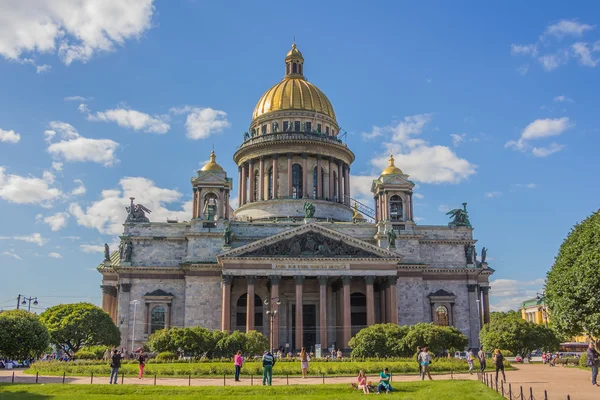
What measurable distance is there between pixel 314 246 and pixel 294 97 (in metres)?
27.0

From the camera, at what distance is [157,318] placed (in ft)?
223

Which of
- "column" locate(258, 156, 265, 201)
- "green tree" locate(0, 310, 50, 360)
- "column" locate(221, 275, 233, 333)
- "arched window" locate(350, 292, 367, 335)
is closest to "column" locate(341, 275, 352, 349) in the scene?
"arched window" locate(350, 292, 367, 335)

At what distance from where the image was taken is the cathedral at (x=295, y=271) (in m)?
63.9

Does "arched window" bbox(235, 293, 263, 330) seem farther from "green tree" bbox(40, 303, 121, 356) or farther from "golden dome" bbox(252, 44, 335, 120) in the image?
"golden dome" bbox(252, 44, 335, 120)

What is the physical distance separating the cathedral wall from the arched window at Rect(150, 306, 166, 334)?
10.6 feet

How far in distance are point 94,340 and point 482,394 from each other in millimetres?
39806

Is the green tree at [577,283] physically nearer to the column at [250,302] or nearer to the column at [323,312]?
the column at [323,312]

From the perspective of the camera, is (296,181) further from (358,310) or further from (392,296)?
(392,296)

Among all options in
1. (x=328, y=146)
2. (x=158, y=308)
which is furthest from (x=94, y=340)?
(x=328, y=146)

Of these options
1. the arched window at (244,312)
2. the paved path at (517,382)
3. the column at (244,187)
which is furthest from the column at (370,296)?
the column at (244,187)

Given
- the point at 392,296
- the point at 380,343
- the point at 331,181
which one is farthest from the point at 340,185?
the point at 380,343

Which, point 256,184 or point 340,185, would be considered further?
point 256,184

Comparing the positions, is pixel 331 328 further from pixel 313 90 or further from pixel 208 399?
pixel 208 399

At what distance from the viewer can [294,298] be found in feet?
224
